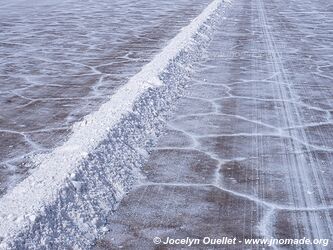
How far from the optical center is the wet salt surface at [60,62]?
3665 mm

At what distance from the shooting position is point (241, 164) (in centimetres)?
317

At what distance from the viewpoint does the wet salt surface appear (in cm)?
367

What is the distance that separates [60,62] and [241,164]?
363 centimetres

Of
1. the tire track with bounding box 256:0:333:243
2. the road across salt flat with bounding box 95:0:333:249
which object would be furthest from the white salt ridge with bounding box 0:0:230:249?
the tire track with bounding box 256:0:333:243

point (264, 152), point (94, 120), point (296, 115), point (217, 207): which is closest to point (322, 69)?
point (296, 115)

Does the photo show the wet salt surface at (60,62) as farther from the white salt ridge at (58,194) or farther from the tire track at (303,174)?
the tire track at (303,174)

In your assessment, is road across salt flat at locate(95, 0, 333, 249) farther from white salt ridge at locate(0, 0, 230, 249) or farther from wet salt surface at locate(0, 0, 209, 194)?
wet salt surface at locate(0, 0, 209, 194)

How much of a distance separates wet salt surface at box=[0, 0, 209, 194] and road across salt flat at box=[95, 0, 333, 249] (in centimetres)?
81

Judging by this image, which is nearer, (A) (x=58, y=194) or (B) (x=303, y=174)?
(A) (x=58, y=194)

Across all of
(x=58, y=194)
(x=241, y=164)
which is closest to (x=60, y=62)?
(x=241, y=164)

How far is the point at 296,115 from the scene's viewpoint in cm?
412

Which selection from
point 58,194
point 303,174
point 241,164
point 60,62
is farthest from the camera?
point 60,62

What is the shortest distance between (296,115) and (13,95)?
2.65 meters

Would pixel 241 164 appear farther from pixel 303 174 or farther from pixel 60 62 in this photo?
pixel 60 62
